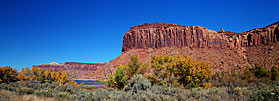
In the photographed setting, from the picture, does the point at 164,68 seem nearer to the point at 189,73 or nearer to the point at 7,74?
the point at 189,73

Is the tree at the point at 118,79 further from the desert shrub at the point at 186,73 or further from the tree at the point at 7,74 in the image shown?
the tree at the point at 7,74

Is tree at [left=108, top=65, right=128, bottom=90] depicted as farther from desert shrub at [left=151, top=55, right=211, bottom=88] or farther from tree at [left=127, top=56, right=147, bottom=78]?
desert shrub at [left=151, top=55, right=211, bottom=88]

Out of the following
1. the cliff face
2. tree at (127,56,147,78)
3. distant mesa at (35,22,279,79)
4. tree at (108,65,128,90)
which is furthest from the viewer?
the cliff face

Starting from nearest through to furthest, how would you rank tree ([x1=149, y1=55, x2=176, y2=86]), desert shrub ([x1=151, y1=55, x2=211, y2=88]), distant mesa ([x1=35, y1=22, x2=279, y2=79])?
desert shrub ([x1=151, y1=55, x2=211, y2=88]) → tree ([x1=149, y1=55, x2=176, y2=86]) → distant mesa ([x1=35, y1=22, x2=279, y2=79])

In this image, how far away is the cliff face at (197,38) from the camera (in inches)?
3784

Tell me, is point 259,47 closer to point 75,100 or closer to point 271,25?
point 271,25

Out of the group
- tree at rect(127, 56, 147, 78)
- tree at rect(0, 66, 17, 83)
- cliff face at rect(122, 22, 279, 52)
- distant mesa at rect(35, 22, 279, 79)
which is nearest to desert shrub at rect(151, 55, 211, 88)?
tree at rect(127, 56, 147, 78)

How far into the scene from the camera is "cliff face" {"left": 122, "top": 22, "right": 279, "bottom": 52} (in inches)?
3784

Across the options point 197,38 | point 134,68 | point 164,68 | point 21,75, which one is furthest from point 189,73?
point 197,38

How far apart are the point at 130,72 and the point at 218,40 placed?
79.2 meters

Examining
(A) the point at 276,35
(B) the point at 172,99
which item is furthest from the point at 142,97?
(A) the point at 276,35

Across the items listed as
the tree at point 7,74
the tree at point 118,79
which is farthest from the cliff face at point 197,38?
the tree at point 7,74

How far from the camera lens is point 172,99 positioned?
7660 millimetres

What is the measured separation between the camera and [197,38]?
10394 cm
